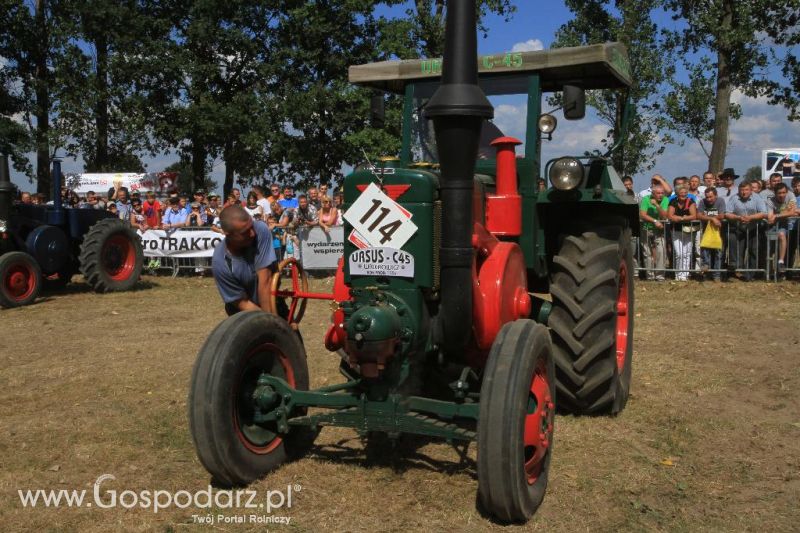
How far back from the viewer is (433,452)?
4.77m

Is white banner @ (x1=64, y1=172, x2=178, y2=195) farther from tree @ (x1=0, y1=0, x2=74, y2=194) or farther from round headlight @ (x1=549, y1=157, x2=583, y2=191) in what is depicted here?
round headlight @ (x1=549, y1=157, x2=583, y2=191)

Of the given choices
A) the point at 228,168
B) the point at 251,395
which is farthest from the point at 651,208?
the point at 228,168

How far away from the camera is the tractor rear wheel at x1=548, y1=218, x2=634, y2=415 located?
5.11 meters

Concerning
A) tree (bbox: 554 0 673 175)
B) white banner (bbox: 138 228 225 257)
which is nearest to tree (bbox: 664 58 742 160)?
tree (bbox: 554 0 673 175)

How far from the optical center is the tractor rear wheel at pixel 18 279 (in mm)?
11328

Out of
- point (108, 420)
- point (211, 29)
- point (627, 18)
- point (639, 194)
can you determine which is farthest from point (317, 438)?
point (211, 29)

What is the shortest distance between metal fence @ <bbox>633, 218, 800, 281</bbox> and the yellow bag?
5.7 inches

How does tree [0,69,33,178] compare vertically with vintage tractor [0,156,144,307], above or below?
above

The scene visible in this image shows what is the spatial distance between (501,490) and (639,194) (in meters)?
11.1

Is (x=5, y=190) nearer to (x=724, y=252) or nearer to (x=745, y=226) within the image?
(x=724, y=252)

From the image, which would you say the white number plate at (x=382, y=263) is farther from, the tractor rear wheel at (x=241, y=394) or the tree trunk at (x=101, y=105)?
the tree trunk at (x=101, y=105)

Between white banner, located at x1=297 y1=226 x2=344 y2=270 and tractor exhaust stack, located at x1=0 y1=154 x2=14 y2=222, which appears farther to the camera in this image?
white banner, located at x1=297 y1=226 x2=344 y2=270

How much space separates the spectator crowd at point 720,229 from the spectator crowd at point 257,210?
5403 mm

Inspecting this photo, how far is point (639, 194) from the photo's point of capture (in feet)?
45.1
